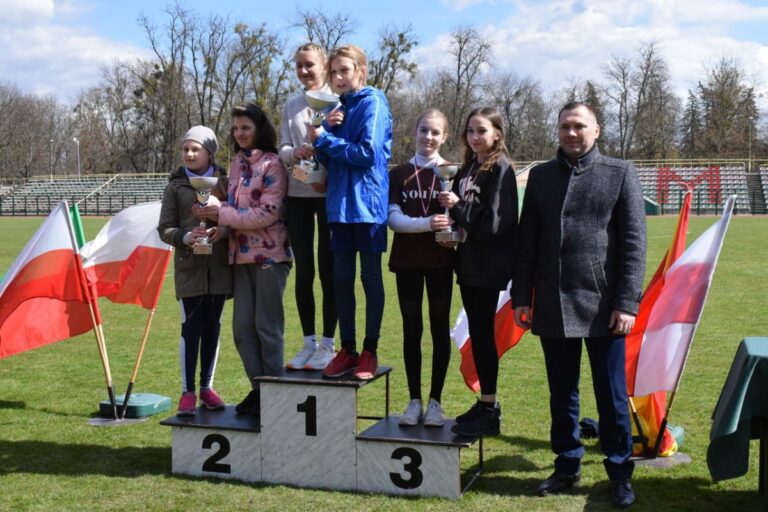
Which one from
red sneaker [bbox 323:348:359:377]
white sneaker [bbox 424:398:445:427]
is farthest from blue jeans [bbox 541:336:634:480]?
red sneaker [bbox 323:348:359:377]

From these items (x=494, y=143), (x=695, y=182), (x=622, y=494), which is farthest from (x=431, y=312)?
(x=695, y=182)

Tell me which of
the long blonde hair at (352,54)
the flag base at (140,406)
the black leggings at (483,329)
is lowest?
the flag base at (140,406)

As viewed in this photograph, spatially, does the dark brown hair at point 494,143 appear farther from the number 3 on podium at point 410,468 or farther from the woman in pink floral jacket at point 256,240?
the number 3 on podium at point 410,468

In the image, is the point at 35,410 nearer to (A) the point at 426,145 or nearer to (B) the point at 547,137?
(A) the point at 426,145

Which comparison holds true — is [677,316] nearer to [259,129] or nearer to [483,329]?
[483,329]

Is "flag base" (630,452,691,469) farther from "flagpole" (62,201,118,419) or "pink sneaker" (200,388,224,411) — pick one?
"flagpole" (62,201,118,419)

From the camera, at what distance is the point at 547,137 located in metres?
63.6

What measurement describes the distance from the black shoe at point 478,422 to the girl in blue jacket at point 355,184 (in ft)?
1.93

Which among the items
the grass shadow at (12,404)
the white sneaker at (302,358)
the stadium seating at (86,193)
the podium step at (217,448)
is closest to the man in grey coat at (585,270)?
the white sneaker at (302,358)

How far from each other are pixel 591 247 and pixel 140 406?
3641 millimetres

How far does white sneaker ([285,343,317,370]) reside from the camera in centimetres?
496

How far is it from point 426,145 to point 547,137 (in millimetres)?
60821

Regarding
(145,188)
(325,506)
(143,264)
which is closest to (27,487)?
(325,506)

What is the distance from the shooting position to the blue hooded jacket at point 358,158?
4426 mm
